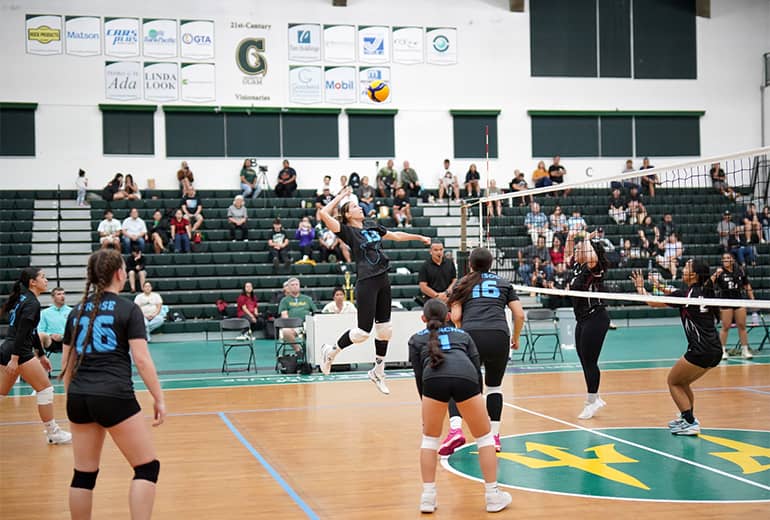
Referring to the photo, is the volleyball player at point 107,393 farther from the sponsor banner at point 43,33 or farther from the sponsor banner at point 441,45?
the sponsor banner at point 441,45

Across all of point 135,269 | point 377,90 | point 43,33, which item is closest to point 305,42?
point 377,90

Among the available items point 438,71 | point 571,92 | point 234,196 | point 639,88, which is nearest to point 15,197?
point 234,196

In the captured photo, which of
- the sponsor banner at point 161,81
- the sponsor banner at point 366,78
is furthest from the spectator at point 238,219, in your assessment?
the sponsor banner at point 366,78

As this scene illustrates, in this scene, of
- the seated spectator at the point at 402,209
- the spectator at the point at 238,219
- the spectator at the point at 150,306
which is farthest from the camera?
the seated spectator at the point at 402,209

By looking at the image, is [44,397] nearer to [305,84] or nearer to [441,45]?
[305,84]

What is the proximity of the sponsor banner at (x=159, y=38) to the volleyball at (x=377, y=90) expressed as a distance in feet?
20.9

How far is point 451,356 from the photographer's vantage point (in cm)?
633

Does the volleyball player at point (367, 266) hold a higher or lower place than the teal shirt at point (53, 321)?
higher

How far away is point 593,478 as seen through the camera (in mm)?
7270

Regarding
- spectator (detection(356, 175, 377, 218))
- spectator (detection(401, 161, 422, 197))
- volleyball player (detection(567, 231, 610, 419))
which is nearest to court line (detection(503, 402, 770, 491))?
volleyball player (detection(567, 231, 610, 419))

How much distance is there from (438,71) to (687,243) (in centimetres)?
1052

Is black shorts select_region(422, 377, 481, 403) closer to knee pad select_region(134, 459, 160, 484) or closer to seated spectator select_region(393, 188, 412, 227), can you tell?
knee pad select_region(134, 459, 160, 484)

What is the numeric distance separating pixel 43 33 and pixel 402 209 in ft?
40.0

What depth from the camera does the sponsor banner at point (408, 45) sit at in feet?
95.3
